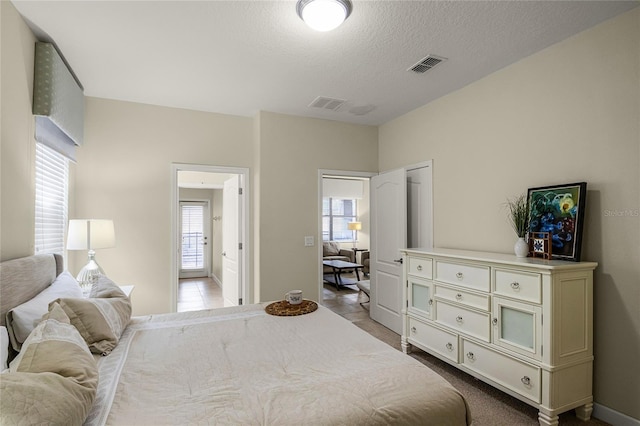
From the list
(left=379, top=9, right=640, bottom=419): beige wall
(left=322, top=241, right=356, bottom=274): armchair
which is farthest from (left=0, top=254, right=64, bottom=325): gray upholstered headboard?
(left=322, top=241, right=356, bottom=274): armchair

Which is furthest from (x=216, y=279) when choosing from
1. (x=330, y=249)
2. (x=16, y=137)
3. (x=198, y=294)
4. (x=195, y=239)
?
(x=16, y=137)

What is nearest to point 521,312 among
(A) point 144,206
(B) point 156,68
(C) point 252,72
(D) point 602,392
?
(D) point 602,392

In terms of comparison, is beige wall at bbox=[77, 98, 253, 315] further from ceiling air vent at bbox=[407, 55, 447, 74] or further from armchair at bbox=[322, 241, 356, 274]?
armchair at bbox=[322, 241, 356, 274]

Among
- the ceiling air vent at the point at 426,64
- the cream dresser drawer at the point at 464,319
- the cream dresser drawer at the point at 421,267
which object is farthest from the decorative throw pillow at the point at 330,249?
the ceiling air vent at the point at 426,64

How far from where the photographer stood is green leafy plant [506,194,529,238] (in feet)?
8.52

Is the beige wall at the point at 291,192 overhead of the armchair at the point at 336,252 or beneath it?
overhead

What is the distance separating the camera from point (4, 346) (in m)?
1.41

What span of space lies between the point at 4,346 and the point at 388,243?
361 cm

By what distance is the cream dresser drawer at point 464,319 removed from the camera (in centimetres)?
251

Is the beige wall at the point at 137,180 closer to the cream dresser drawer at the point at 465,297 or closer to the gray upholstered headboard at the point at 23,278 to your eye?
the gray upholstered headboard at the point at 23,278

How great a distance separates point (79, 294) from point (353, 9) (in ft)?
8.48

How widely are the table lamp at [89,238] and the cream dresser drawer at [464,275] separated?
9.84 feet

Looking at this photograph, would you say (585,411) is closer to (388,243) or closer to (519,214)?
(519,214)

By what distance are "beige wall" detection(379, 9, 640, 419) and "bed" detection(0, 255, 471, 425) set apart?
154 cm
